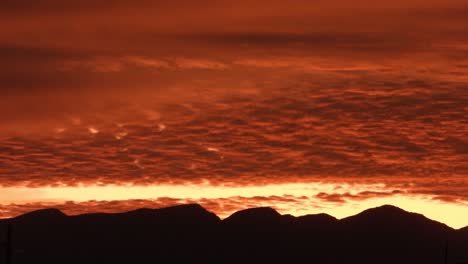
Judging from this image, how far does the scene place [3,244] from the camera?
70688 mm
